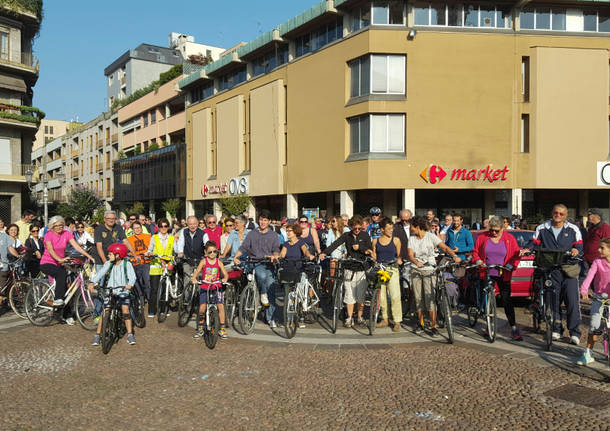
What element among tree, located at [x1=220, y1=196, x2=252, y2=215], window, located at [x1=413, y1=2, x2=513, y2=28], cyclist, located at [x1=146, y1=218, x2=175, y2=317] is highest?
window, located at [x1=413, y1=2, x2=513, y2=28]

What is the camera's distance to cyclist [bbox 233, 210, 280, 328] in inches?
334

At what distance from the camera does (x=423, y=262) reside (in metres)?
8.16

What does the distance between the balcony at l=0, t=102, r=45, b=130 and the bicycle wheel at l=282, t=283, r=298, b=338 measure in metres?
33.8

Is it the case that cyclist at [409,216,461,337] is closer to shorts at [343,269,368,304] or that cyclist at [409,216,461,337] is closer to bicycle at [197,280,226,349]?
shorts at [343,269,368,304]

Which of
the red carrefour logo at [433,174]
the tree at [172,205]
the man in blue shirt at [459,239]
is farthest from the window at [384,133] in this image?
the tree at [172,205]

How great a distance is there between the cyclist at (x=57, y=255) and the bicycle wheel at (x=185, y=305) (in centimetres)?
170

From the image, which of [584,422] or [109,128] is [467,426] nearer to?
[584,422]

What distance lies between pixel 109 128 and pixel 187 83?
24514mm

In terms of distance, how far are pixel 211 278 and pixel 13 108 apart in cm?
3423

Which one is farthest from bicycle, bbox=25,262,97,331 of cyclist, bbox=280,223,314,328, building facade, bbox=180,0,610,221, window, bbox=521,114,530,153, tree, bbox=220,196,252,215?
window, bbox=521,114,530,153

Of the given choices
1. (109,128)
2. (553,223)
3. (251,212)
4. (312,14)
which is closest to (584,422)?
(553,223)

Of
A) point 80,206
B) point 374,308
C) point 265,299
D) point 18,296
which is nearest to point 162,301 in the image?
Answer: point 265,299

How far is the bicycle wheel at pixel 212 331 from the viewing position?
24.1 feet

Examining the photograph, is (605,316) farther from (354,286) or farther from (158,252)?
(158,252)
